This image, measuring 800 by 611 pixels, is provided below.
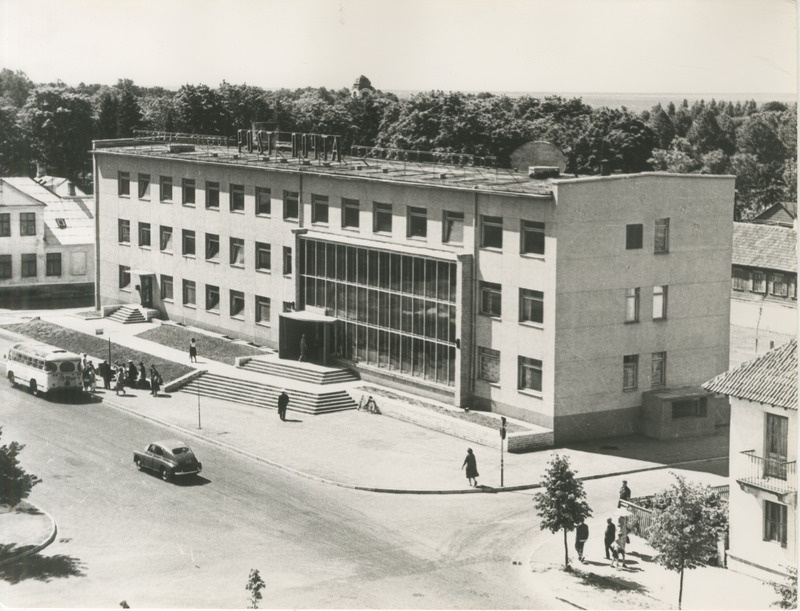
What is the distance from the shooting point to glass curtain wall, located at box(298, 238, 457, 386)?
5822 cm

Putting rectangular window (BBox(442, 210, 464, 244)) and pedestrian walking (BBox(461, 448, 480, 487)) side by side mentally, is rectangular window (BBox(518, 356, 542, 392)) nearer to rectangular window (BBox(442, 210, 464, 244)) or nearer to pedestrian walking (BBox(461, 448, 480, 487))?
rectangular window (BBox(442, 210, 464, 244))

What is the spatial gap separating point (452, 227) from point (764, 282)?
135 feet

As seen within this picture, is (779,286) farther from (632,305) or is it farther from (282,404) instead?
(282,404)

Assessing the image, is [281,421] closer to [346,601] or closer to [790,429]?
[346,601]

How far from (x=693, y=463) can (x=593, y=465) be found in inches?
174

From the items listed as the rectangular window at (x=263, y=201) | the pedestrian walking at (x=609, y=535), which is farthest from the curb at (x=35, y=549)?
the rectangular window at (x=263, y=201)

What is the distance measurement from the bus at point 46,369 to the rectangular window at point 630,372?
2667 centimetres

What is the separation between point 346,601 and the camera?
3544 centimetres

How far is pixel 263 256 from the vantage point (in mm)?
70688

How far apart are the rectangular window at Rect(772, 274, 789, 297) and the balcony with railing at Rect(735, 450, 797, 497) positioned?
54990 millimetres

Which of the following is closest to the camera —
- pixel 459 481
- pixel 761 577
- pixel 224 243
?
pixel 761 577

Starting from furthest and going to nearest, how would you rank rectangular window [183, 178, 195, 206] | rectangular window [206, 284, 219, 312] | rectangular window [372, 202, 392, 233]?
rectangular window [183, 178, 195, 206] → rectangular window [206, 284, 219, 312] → rectangular window [372, 202, 392, 233]

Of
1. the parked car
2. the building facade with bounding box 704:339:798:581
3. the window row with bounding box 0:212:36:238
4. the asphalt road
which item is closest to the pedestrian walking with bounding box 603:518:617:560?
the asphalt road

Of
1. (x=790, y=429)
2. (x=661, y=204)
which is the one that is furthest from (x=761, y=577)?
(x=661, y=204)
